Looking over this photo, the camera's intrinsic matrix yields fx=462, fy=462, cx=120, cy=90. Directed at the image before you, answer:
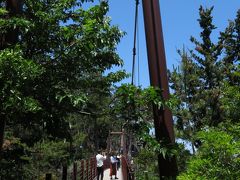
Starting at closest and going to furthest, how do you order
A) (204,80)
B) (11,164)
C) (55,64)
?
(55,64)
(11,164)
(204,80)

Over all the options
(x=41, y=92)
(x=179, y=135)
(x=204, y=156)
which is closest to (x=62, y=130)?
(x=41, y=92)

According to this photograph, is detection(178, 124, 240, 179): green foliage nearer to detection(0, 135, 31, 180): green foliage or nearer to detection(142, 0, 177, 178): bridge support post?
detection(142, 0, 177, 178): bridge support post

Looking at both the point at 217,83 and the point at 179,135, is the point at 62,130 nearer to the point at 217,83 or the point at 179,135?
the point at 179,135

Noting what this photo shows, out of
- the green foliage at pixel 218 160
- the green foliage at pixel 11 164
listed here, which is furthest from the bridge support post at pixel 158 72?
the green foliage at pixel 11 164

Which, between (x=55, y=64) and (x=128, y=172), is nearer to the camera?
(x=55, y=64)

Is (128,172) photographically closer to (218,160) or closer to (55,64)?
(55,64)

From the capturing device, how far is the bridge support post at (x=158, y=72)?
19.2 ft

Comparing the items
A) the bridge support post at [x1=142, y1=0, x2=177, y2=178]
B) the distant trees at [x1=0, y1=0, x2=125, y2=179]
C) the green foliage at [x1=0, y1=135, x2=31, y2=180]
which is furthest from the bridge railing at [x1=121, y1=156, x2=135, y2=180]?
the bridge support post at [x1=142, y1=0, x2=177, y2=178]

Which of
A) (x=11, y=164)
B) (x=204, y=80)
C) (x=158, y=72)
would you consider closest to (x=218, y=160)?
(x=158, y=72)

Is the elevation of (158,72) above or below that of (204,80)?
below

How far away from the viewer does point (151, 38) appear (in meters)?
6.07

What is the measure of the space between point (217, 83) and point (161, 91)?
23080 millimetres

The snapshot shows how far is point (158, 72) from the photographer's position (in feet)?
19.6

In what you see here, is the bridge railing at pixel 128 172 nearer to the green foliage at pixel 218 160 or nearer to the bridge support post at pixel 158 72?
the bridge support post at pixel 158 72
